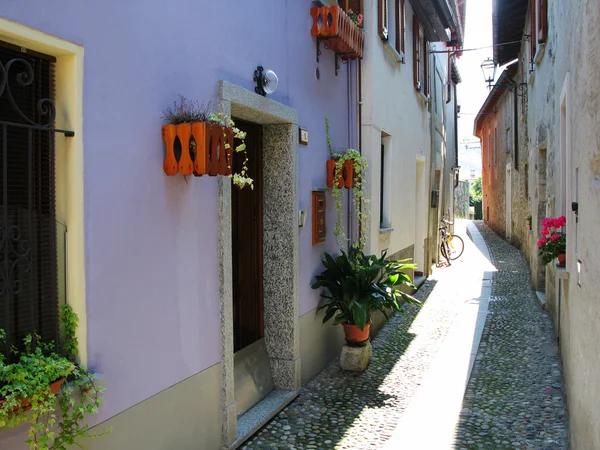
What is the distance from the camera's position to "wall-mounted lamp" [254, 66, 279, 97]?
4.44m

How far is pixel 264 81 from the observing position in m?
4.51

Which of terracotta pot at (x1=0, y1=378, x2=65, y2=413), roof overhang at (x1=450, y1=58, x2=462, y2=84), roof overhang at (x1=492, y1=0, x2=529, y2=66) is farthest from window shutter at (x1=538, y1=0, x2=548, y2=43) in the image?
roof overhang at (x1=450, y1=58, x2=462, y2=84)

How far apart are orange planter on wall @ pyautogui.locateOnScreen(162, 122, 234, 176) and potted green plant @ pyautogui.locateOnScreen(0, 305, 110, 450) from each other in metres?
0.99

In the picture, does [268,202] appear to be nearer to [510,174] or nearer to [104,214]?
[104,214]

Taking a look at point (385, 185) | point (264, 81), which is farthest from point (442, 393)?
point (385, 185)

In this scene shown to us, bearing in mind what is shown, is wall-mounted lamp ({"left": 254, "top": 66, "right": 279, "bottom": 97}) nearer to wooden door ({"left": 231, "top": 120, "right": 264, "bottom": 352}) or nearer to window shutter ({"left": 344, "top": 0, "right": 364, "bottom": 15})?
wooden door ({"left": 231, "top": 120, "right": 264, "bottom": 352})

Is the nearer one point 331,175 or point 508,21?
point 331,175

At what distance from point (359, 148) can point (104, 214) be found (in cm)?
452

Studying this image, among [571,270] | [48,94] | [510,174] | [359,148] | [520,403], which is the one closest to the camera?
[48,94]

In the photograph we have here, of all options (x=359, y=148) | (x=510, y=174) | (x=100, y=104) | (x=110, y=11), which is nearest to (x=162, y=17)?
(x=110, y=11)

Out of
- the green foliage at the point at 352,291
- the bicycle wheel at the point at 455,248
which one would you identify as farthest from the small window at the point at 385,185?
the bicycle wheel at the point at 455,248

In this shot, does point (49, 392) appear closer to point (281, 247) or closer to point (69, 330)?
point (69, 330)

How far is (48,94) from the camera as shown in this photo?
8.71 feet

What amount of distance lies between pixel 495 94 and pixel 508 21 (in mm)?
6702
